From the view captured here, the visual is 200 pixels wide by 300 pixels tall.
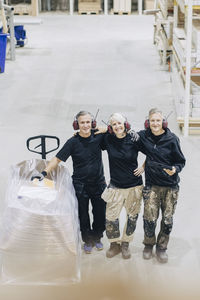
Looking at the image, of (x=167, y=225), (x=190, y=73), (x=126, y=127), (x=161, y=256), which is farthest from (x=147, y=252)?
(x=190, y=73)

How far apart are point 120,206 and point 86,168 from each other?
50cm

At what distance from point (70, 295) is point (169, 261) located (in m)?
1.15

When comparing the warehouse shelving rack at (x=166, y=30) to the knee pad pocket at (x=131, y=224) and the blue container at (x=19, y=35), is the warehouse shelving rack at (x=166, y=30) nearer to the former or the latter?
the blue container at (x=19, y=35)

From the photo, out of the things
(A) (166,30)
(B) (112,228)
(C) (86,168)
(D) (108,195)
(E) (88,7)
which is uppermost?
(E) (88,7)

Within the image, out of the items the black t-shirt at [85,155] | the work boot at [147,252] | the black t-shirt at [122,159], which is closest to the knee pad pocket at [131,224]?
the work boot at [147,252]

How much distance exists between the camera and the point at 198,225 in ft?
21.3

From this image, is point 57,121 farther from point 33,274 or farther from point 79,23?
point 79,23

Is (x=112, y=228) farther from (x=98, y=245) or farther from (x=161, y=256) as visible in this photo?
(x=161, y=256)

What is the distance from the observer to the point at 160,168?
5402mm

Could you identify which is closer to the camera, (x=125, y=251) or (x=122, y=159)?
(x=122, y=159)

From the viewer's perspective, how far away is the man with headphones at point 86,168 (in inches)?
218

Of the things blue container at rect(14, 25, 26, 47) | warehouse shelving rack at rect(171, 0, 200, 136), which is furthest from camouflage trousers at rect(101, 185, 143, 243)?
blue container at rect(14, 25, 26, 47)

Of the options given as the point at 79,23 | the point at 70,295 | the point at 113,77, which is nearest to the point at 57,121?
the point at 113,77

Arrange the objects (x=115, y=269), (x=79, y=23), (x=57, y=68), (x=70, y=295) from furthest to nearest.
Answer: (x=79, y=23), (x=57, y=68), (x=115, y=269), (x=70, y=295)
